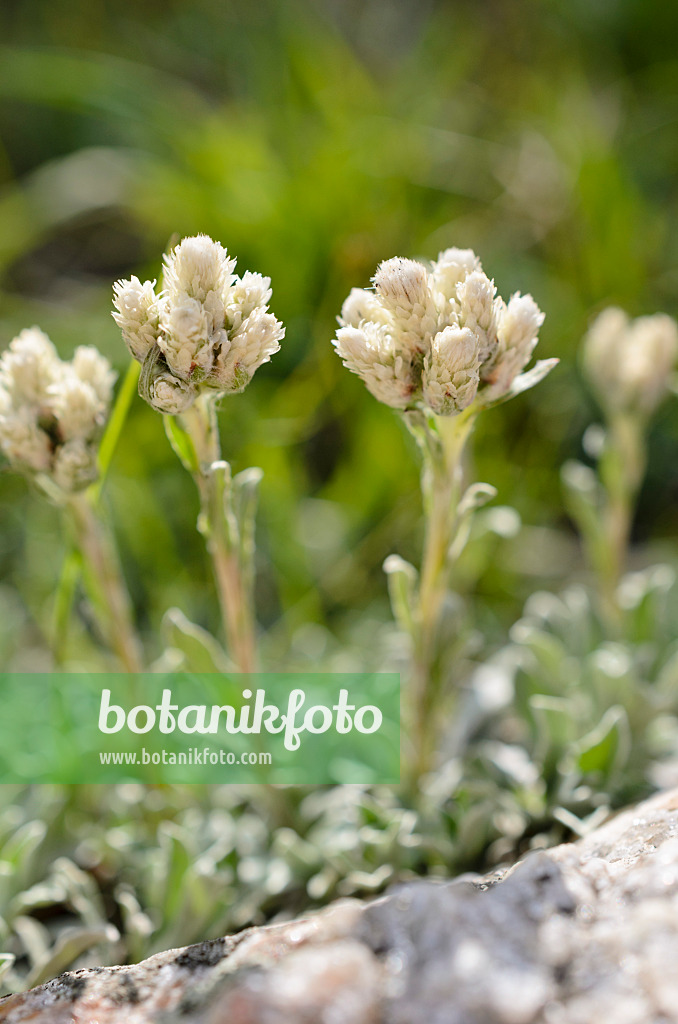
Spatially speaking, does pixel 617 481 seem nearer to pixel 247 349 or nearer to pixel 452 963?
pixel 247 349

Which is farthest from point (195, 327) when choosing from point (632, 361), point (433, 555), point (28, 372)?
point (632, 361)

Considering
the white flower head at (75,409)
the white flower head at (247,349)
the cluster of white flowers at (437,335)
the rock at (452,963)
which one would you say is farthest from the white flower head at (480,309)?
the rock at (452,963)

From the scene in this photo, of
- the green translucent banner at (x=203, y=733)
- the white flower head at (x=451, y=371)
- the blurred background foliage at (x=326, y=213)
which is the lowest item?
the green translucent banner at (x=203, y=733)

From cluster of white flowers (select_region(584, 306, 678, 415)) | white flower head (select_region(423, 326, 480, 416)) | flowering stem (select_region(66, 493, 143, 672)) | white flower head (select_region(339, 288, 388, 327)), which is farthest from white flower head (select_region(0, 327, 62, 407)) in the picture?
cluster of white flowers (select_region(584, 306, 678, 415))

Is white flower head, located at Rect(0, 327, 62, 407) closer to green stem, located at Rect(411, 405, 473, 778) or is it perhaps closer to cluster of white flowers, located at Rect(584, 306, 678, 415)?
green stem, located at Rect(411, 405, 473, 778)

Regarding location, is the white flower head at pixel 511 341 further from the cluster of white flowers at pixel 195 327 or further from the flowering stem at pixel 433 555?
the cluster of white flowers at pixel 195 327


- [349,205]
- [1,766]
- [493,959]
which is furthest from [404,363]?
[349,205]
